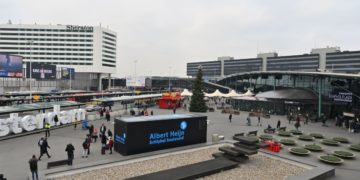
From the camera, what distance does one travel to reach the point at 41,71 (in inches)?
2383

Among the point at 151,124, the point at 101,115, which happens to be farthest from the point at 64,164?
the point at 101,115

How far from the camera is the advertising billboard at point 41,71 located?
194 ft

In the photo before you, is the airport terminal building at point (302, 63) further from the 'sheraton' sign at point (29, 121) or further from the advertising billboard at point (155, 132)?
the 'sheraton' sign at point (29, 121)

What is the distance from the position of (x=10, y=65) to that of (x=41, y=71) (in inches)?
448

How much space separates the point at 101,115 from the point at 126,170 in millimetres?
21386

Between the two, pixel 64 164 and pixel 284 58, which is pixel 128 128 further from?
pixel 284 58

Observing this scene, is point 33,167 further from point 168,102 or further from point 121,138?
point 168,102

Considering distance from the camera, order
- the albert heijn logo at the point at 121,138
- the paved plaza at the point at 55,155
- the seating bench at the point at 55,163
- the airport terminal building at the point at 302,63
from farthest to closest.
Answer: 1. the airport terminal building at the point at 302,63
2. the albert heijn logo at the point at 121,138
3. the paved plaza at the point at 55,155
4. the seating bench at the point at 55,163

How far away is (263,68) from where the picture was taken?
160m

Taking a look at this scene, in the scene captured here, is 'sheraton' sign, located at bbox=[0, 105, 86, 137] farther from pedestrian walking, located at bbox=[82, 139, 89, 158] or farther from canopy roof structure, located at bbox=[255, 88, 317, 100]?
canopy roof structure, located at bbox=[255, 88, 317, 100]

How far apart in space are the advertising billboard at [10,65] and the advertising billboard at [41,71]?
26.2 ft

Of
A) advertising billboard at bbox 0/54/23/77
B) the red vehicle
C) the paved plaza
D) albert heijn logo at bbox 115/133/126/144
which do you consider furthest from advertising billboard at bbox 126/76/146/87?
albert heijn logo at bbox 115/133/126/144

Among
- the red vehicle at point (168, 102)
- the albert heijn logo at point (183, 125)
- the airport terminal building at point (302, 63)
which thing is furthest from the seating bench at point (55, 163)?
the airport terminal building at point (302, 63)

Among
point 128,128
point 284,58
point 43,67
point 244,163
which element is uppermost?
point 284,58
